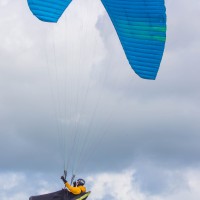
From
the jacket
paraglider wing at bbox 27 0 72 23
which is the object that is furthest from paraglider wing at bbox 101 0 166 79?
the jacket

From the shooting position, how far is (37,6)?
65.4ft

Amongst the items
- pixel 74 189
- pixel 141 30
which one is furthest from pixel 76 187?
pixel 141 30

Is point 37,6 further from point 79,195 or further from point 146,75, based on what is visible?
point 79,195

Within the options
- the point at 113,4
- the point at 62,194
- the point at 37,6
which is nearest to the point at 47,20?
the point at 37,6

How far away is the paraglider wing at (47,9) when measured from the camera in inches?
782

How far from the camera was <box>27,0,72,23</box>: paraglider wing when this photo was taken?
19875mm

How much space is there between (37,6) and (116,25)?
116 inches

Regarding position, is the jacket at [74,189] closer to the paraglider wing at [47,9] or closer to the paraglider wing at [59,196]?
the paraglider wing at [59,196]

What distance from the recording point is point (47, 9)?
20.0 metres

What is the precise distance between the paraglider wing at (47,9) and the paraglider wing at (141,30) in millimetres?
1806

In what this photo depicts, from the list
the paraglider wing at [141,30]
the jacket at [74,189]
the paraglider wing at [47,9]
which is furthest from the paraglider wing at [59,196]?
the paraglider wing at [47,9]

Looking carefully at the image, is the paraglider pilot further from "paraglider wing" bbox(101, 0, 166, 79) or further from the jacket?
"paraglider wing" bbox(101, 0, 166, 79)

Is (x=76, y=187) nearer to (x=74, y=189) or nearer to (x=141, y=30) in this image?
(x=74, y=189)

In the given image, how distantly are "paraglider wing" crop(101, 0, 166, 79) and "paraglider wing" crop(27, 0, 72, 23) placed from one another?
181cm
